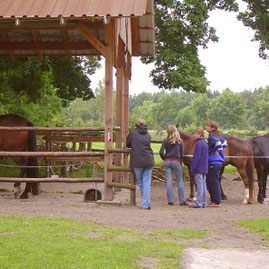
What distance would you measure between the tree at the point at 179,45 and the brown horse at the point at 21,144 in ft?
29.0

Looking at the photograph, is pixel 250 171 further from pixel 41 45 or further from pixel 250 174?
pixel 41 45

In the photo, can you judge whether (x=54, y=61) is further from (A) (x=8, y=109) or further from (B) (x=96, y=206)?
(B) (x=96, y=206)

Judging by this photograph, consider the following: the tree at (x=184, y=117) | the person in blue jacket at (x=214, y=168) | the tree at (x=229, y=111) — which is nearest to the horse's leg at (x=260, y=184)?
the person in blue jacket at (x=214, y=168)

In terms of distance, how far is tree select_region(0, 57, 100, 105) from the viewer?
723 inches

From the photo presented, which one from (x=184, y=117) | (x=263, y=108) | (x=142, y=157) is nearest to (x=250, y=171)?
(x=142, y=157)

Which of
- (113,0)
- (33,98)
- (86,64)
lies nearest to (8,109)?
(33,98)

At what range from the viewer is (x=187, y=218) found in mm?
9016

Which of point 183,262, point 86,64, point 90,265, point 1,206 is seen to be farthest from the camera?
point 86,64

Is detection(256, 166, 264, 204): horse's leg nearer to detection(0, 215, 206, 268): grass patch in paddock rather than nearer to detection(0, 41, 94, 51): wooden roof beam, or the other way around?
detection(0, 215, 206, 268): grass patch in paddock

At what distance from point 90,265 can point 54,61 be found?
50.3 feet

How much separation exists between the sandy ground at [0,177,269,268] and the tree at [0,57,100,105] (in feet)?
21.7

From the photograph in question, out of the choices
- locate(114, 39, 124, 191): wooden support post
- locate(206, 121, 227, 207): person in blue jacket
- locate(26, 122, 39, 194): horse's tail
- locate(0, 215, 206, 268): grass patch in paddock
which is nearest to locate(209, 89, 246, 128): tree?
locate(114, 39, 124, 191): wooden support post

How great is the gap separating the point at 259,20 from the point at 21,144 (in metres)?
16.1

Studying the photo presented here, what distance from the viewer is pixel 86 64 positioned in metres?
24.9
